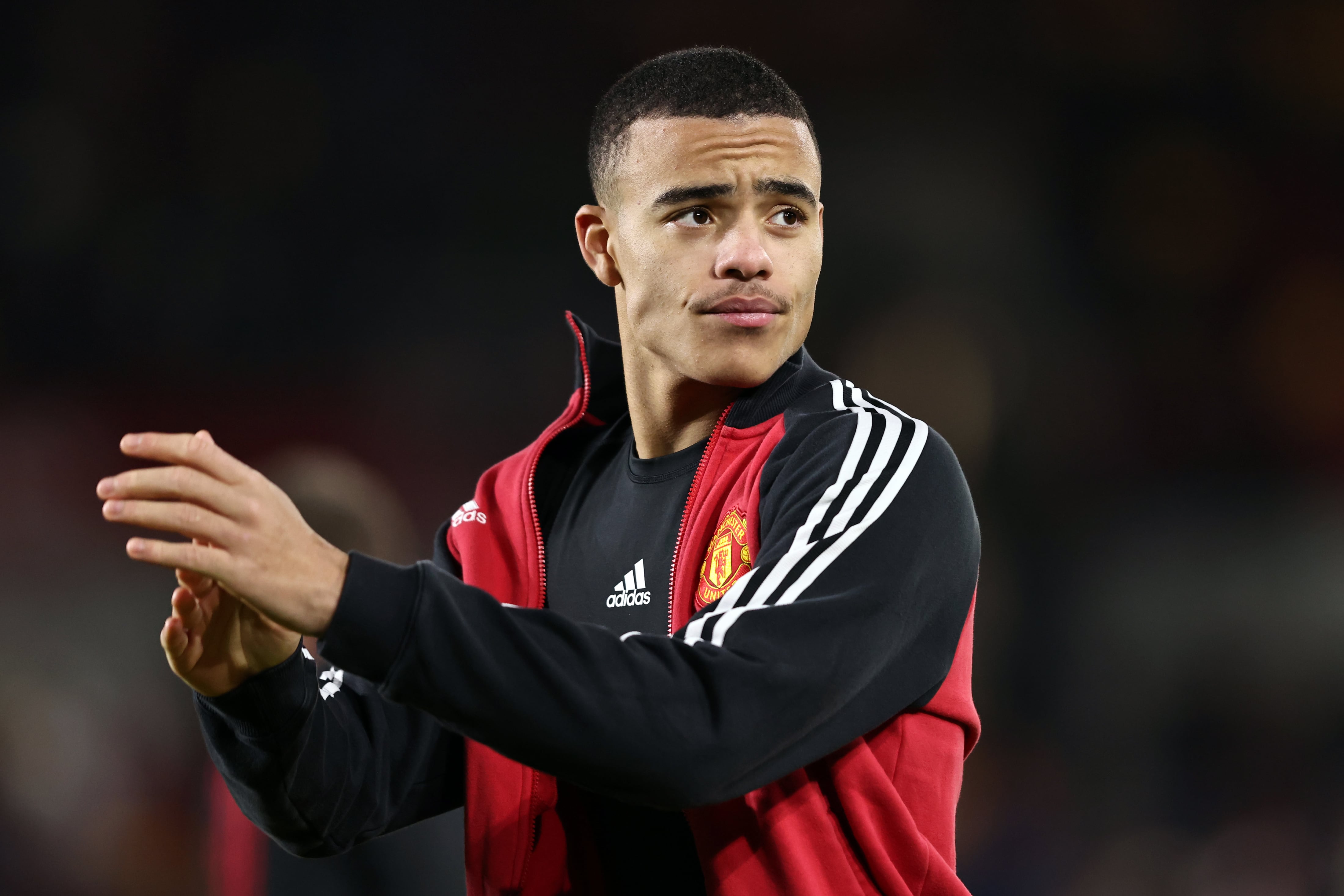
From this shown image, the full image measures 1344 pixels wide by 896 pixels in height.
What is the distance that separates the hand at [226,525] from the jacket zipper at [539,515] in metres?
0.55

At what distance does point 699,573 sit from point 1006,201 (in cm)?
251

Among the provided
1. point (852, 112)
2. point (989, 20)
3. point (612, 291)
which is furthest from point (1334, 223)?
point (612, 291)

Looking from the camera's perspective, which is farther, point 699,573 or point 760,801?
point 699,573

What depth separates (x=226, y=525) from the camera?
2.83ft

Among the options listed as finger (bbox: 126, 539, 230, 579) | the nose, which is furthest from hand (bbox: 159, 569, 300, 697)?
the nose

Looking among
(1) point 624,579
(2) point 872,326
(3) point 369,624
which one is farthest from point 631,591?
(2) point 872,326

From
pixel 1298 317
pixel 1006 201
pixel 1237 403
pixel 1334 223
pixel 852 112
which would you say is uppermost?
pixel 852 112

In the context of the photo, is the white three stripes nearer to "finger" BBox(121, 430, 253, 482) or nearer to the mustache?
the mustache

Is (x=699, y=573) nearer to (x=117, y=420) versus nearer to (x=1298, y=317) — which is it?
(x=117, y=420)

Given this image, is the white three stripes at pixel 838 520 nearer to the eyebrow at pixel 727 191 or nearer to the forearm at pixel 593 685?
the forearm at pixel 593 685

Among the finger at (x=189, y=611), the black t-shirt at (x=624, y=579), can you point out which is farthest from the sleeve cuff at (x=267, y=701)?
the black t-shirt at (x=624, y=579)

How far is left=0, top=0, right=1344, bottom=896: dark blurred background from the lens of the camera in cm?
308

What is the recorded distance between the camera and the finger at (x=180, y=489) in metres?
0.85

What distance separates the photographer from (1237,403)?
3312 millimetres
